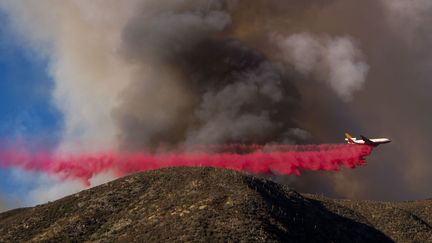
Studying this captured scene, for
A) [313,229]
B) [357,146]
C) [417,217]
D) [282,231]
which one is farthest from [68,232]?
[357,146]

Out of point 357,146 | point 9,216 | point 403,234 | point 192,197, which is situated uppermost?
point 357,146

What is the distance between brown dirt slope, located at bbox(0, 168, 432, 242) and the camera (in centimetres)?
6750

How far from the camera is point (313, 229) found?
75.1 m

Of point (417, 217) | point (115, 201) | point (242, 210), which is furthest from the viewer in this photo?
point (417, 217)

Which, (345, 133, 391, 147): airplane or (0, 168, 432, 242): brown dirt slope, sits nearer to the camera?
(0, 168, 432, 242): brown dirt slope

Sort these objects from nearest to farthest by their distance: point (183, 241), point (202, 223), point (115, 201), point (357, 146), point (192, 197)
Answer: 1. point (183, 241)
2. point (202, 223)
3. point (192, 197)
4. point (115, 201)
5. point (357, 146)

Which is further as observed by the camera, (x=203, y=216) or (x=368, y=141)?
(x=368, y=141)

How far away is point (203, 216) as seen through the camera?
2758 inches

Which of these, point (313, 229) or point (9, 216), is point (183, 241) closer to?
point (313, 229)

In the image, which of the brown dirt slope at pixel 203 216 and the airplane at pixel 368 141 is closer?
the brown dirt slope at pixel 203 216

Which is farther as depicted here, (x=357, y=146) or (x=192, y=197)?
(x=357, y=146)

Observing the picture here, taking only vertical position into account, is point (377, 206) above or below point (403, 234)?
above

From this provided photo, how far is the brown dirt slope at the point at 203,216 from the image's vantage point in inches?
2657

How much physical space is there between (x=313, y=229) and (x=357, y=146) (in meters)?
58.2
